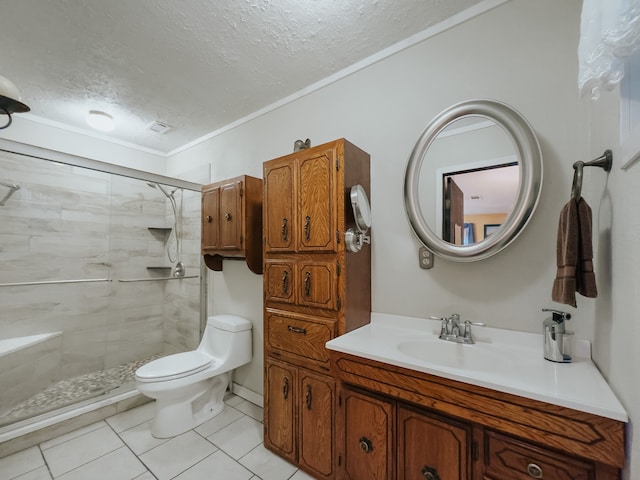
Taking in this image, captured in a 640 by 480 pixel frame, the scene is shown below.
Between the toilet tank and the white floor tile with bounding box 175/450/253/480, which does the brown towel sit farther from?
the toilet tank

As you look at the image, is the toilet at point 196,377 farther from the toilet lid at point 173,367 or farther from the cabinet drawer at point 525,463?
the cabinet drawer at point 525,463

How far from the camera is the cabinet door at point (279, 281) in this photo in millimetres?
1693

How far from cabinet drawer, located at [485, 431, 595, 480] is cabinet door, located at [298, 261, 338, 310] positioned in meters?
0.84

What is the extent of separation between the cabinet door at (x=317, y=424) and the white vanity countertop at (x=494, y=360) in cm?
37

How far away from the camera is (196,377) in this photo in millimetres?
1998

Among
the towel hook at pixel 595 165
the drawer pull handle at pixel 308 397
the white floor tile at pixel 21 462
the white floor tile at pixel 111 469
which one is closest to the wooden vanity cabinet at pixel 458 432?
the drawer pull handle at pixel 308 397

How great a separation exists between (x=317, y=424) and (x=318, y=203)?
4.09 ft

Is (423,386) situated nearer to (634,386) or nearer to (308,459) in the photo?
(634,386)

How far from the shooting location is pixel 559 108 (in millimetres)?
1229

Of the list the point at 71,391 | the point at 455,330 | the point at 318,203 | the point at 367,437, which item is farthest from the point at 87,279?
the point at 455,330

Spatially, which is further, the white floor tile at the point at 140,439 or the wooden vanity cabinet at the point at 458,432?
the white floor tile at the point at 140,439

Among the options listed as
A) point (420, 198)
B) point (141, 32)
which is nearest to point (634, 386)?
point (420, 198)

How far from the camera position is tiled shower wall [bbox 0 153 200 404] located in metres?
2.35

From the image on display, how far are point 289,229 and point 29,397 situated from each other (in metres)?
2.53
